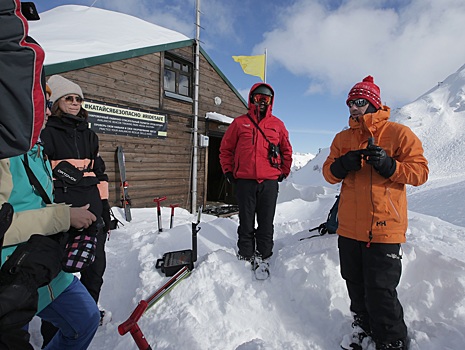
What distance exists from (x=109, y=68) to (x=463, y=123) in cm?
3819

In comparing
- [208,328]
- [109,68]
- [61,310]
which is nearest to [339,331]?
[208,328]

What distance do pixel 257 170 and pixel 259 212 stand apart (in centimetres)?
54

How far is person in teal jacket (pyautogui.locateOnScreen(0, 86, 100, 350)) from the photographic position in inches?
44.5

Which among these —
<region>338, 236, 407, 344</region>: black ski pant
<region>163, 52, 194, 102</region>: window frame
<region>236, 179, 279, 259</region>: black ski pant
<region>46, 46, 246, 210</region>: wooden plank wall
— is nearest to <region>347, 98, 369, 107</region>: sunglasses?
<region>338, 236, 407, 344</region>: black ski pant

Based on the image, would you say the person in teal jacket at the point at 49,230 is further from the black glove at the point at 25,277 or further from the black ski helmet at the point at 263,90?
the black ski helmet at the point at 263,90

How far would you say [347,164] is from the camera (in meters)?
1.93

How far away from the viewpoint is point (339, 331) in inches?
84.7

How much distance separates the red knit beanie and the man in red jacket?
1181 mm

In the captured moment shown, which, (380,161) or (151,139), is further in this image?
(151,139)

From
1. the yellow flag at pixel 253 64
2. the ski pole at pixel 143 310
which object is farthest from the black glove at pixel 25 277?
the yellow flag at pixel 253 64

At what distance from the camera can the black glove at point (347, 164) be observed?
6.18 ft

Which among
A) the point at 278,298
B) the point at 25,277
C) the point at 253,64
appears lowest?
the point at 278,298

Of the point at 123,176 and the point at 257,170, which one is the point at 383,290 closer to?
the point at 257,170

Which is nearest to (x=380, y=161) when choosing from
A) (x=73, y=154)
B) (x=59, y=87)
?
(x=73, y=154)
